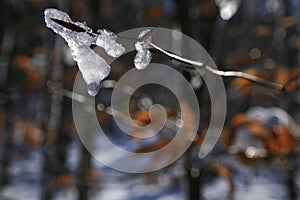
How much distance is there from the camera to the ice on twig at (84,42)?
408mm

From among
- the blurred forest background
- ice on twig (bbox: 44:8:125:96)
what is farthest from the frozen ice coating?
the blurred forest background

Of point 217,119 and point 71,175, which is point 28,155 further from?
point 217,119

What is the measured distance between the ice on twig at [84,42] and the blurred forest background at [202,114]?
0.31m

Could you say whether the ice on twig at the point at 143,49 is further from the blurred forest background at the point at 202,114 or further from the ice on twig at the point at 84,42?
the blurred forest background at the point at 202,114

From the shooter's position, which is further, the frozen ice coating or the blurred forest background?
the blurred forest background

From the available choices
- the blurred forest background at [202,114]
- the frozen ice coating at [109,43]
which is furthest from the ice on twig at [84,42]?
the blurred forest background at [202,114]

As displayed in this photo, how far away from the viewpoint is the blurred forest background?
1.25 metres

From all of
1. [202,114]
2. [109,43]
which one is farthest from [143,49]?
[202,114]

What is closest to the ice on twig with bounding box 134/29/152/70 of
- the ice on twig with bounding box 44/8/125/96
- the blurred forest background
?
the ice on twig with bounding box 44/8/125/96

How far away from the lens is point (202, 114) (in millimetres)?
1258

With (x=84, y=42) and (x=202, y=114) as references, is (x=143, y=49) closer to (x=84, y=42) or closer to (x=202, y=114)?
(x=84, y=42)

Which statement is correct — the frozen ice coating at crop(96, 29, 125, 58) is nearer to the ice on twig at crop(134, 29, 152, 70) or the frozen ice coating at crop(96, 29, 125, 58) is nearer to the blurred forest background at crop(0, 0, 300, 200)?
the ice on twig at crop(134, 29, 152, 70)

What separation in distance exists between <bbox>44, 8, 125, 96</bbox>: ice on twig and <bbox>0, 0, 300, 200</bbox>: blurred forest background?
0.31m

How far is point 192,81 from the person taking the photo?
4.01 ft
